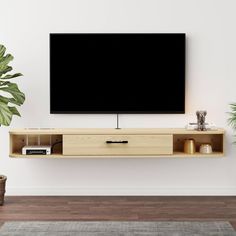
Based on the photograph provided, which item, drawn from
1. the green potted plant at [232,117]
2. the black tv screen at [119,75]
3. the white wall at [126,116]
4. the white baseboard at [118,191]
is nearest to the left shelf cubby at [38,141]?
the white wall at [126,116]

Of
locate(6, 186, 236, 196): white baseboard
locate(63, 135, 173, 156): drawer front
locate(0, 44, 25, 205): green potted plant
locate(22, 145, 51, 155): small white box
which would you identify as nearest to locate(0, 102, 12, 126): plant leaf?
locate(0, 44, 25, 205): green potted plant

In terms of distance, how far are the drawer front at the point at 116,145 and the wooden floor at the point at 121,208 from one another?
46 centimetres

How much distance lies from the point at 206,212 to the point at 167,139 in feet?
2.54

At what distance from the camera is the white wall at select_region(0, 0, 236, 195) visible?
16.5ft

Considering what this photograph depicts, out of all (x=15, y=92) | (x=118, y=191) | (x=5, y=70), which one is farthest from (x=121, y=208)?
(x=5, y=70)

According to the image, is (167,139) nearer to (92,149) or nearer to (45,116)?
(92,149)

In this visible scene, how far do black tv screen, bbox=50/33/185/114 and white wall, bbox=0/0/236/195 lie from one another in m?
0.10

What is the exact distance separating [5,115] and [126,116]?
1222mm

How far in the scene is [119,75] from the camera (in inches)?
197

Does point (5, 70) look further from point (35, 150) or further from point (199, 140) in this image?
point (199, 140)

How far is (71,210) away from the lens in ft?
14.5

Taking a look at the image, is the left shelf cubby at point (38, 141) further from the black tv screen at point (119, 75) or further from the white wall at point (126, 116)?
the black tv screen at point (119, 75)

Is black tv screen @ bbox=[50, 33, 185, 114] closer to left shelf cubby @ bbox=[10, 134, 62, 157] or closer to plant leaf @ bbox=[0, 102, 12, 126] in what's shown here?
left shelf cubby @ bbox=[10, 134, 62, 157]

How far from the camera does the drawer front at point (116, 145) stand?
4727mm
